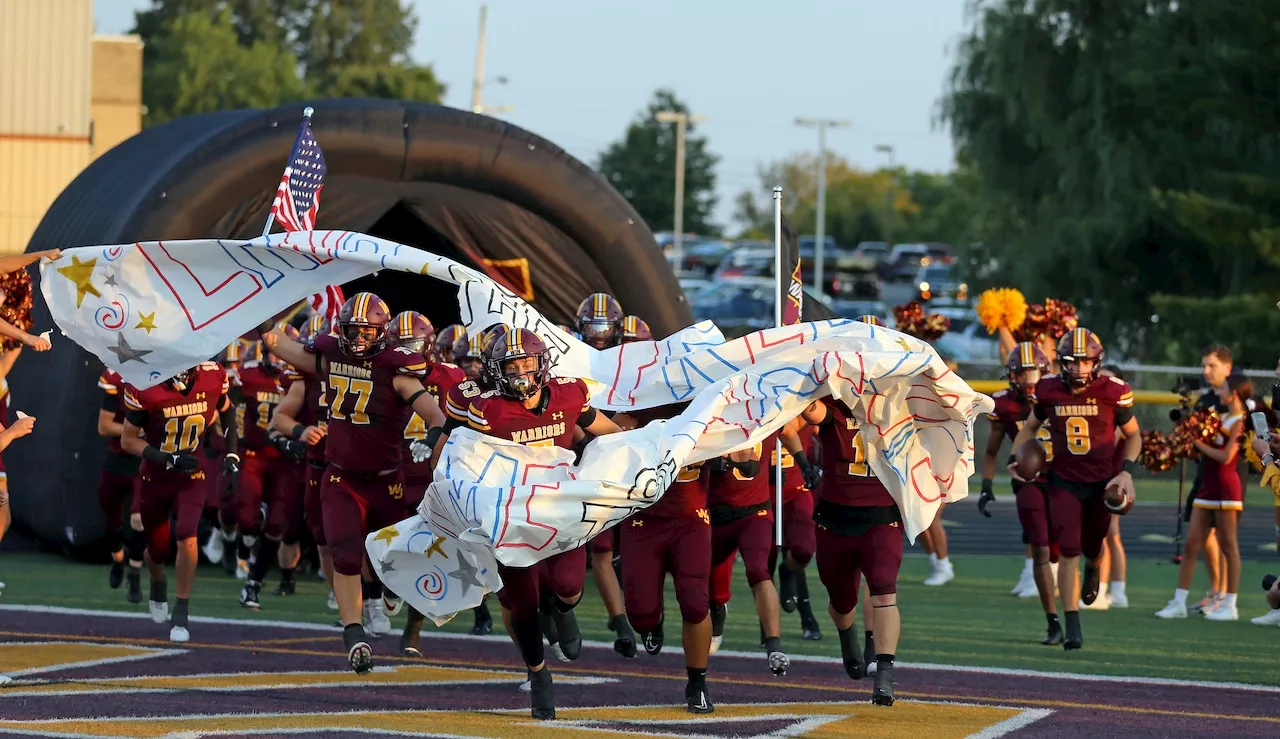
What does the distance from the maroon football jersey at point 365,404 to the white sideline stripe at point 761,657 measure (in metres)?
1.81

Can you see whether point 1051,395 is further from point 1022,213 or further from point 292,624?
point 1022,213

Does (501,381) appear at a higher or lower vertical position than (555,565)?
higher

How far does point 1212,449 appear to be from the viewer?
12648 mm

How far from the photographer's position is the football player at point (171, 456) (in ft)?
36.3

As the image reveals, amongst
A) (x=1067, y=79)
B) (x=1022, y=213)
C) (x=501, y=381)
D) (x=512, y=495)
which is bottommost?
(x=512, y=495)

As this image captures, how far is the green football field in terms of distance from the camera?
1072 centimetres

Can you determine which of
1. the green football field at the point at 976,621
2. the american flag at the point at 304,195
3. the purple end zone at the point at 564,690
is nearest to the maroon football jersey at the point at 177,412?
the american flag at the point at 304,195

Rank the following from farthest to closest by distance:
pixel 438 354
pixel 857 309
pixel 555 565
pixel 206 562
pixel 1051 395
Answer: pixel 857 309 → pixel 206 562 → pixel 438 354 → pixel 1051 395 → pixel 555 565

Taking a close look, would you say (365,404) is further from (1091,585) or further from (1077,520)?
(1091,585)

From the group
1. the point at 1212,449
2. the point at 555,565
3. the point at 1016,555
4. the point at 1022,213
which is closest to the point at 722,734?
the point at 555,565

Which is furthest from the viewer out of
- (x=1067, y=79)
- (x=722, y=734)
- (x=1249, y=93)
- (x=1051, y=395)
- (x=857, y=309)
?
(x=857, y=309)

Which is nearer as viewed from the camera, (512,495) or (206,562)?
(512,495)

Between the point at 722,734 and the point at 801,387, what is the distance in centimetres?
190

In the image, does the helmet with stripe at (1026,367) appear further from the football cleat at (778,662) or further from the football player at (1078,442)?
the football cleat at (778,662)
